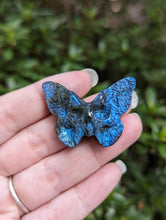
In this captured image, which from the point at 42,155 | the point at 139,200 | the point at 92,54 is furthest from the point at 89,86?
the point at 139,200

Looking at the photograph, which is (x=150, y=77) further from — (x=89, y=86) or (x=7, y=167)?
(x=7, y=167)

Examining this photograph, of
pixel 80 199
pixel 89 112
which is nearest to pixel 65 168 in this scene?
pixel 80 199

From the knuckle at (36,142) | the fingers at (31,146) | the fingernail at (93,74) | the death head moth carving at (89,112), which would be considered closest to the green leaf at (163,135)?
the death head moth carving at (89,112)

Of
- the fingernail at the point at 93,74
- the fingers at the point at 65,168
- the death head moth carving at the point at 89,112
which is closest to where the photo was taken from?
the death head moth carving at the point at 89,112

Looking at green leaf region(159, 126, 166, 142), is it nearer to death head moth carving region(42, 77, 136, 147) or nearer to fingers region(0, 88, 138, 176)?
death head moth carving region(42, 77, 136, 147)

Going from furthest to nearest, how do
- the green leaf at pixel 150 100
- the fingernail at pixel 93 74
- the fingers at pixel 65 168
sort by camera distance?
1. the green leaf at pixel 150 100
2. the fingernail at pixel 93 74
3. the fingers at pixel 65 168

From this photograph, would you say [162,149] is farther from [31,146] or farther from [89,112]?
[31,146]

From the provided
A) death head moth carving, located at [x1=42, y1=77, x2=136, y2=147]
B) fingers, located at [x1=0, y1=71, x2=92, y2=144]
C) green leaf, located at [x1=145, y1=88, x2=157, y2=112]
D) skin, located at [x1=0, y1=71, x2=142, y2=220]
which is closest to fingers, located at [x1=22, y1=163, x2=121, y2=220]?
skin, located at [x1=0, y1=71, x2=142, y2=220]

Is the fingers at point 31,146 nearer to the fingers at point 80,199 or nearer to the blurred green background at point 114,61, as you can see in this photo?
the fingers at point 80,199
